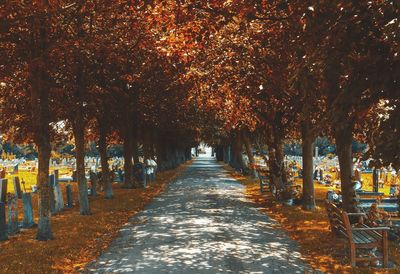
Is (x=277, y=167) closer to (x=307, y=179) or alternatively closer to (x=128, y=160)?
(x=307, y=179)

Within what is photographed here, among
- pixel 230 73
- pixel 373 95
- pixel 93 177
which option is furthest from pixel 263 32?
pixel 93 177

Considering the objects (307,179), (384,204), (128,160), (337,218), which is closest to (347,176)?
(337,218)

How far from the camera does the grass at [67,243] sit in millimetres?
10508

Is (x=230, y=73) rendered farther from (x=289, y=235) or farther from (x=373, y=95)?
(x=373, y=95)

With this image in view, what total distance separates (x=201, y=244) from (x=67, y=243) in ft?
11.4

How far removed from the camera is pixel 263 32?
16156mm

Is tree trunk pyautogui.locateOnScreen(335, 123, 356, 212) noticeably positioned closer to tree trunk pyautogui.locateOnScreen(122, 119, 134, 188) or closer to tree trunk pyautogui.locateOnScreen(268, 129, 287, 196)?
tree trunk pyautogui.locateOnScreen(268, 129, 287, 196)

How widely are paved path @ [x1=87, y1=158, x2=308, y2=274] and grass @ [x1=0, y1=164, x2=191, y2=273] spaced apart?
1.46 feet

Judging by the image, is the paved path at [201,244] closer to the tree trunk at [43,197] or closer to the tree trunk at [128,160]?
the tree trunk at [43,197]

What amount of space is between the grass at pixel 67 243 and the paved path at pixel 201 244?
444mm

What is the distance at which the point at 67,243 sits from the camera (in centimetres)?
1297

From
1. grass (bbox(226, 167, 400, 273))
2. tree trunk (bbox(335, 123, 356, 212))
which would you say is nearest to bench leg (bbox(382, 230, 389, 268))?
grass (bbox(226, 167, 400, 273))

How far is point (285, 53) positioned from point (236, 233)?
558cm

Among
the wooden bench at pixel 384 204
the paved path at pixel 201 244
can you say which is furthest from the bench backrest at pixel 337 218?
the wooden bench at pixel 384 204
